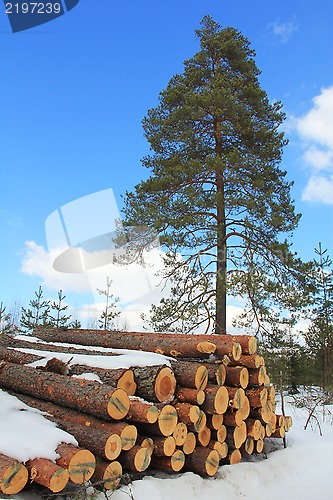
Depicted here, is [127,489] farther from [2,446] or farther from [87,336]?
[87,336]

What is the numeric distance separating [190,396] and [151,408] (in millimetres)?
678

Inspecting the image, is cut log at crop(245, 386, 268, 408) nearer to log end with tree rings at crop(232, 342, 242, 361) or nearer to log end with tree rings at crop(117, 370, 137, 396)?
log end with tree rings at crop(232, 342, 242, 361)

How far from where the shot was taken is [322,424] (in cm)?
776

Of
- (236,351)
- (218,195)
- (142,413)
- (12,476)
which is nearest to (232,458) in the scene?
(236,351)

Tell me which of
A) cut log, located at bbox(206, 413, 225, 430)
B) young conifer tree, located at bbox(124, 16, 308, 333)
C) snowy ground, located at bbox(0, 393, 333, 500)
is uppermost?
young conifer tree, located at bbox(124, 16, 308, 333)

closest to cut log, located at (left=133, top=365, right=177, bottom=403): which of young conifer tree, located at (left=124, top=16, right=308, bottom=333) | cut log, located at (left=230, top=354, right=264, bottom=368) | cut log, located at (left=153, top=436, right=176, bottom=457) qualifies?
cut log, located at (left=153, top=436, right=176, bottom=457)

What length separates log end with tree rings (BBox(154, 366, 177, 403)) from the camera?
477 centimetres

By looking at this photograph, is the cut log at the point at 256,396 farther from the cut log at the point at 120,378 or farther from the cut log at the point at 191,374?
the cut log at the point at 120,378

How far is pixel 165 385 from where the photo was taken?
4.86m

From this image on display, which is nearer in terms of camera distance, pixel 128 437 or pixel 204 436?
pixel 128 437

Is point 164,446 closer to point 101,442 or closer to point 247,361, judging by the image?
point 101,442

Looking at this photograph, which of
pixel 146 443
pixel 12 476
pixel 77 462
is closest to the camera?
pixel 12 476

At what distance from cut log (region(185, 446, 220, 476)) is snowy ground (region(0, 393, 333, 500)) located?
117 mm

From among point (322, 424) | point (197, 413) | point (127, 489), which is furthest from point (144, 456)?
point (322, 424)
